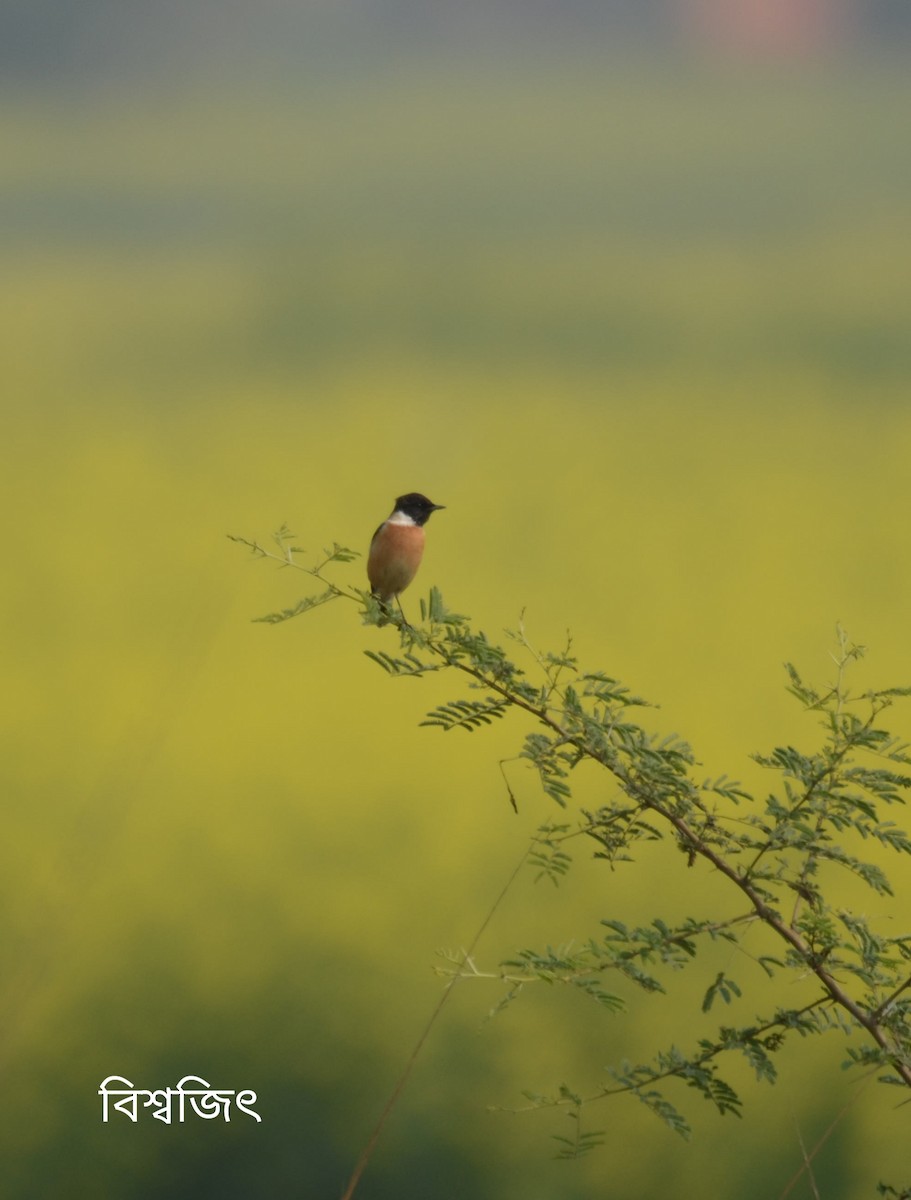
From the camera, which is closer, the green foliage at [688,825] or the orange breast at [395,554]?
the green foliage at [688,825]

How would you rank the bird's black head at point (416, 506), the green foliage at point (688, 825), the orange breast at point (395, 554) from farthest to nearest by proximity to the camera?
the bird's black head at point (416, 506) → the orange breast at point (395, 554) → the green foliage at point (688, 825)

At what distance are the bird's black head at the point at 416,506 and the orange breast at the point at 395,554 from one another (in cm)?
6

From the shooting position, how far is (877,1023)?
747mm

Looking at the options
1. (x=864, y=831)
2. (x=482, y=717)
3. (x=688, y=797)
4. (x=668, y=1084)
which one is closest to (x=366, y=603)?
(x=482, y=717)

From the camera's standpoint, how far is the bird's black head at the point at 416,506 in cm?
164

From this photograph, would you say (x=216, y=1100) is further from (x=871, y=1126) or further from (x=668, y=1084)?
(x=871, y=1126)

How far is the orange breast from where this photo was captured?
1541 mm

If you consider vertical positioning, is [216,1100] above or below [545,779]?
below

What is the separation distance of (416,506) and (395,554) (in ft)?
0.43

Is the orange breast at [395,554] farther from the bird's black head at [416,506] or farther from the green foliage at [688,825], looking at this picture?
the green foliage at [688,825]

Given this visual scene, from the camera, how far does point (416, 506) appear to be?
1649 millimetres

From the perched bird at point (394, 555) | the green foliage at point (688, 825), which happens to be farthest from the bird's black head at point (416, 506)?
the green foliage at point (688, 825)

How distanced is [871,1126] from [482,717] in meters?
1.37

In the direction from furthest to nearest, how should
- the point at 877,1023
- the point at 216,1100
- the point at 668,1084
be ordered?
the point at 668,1084
the point at 216,1100
the point at 877,1023
